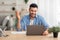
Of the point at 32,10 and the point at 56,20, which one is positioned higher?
the point at 32,10

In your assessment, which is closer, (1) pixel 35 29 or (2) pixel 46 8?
(1) pixel 35 29

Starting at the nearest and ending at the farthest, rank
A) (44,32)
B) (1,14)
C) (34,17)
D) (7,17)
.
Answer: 1. (44,32)
2. (34,17)
3. (7,17)
4. (1,14)

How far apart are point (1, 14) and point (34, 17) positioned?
3247 mm

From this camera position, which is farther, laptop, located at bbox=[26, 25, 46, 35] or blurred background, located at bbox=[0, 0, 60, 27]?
blurred background, located at bbox=[0, 0, 60, 27]

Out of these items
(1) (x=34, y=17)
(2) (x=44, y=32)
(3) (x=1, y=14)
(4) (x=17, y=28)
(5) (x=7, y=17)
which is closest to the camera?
(2) (x=44, y=32)

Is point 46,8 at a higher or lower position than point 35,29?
higher

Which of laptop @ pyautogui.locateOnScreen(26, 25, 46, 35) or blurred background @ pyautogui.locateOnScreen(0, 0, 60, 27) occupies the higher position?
blurred background @ pyautogui.locateOnScreen(0, 0, 60, 27)

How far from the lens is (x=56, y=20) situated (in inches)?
250

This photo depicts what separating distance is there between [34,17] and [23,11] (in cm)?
289

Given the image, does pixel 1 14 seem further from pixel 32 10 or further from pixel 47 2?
pixel 32 10

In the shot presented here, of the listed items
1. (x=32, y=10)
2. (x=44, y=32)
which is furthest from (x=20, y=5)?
(x=44, y=32)

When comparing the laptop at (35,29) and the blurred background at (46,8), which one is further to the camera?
the blurred background at (46,8)

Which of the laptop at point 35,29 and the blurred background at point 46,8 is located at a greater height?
the blurred background at point 46,8

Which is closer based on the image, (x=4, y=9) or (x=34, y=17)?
(x=34, y=17)
